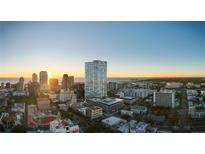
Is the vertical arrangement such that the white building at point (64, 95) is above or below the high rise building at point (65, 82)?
below

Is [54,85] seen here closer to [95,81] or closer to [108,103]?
[95,81]

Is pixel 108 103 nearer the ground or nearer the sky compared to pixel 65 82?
nearer the ground

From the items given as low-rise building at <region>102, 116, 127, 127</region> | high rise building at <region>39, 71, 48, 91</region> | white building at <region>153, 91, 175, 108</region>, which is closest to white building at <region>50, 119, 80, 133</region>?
low-rise building at <region>102, 116, 127, 127</region>

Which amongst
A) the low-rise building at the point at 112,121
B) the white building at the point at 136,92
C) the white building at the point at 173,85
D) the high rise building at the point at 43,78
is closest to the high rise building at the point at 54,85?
the high rise building at the point at 43,78

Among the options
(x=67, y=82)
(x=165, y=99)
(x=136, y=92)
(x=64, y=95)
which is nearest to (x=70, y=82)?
(x=67, y=82)

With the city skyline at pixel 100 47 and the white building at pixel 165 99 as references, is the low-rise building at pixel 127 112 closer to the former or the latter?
the white building at pixel 165 99
